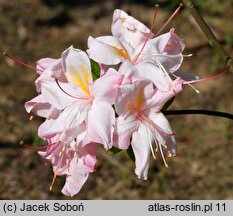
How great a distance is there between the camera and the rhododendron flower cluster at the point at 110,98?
1.03 m

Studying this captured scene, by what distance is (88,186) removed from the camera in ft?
8.21

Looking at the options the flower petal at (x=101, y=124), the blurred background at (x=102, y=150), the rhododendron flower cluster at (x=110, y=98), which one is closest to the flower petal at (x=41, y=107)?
the rhododendron flower cluster at (x=110, y=98)

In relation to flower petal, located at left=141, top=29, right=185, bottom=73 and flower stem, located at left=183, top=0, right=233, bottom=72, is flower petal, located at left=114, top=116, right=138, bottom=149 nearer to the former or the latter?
flower petal, located at left=141, top=29, right=185, bottom=73

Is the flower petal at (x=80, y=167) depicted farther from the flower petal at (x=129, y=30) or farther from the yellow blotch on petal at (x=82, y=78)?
the flower petal at (x=129, y=30)

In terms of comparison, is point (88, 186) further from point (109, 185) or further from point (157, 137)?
point (157, 137)

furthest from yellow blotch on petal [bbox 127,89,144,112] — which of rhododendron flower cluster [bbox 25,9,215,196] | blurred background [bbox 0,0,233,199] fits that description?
blurred background [bbox 0,0,233,199]

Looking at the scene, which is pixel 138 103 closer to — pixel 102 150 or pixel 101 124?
pixel 101 124

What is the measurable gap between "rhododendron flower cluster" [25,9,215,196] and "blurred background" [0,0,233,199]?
111 cm

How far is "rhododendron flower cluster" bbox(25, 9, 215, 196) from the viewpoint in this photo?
1034 mm

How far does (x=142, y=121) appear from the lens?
1.10 m

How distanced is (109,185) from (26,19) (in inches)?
47.2

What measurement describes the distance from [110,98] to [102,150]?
158 cm

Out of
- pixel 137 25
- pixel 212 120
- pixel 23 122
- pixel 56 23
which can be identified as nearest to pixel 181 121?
pixel 212 120

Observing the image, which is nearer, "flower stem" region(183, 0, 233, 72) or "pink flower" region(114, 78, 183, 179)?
"pink flower" region(114, 78, 183, 179)
